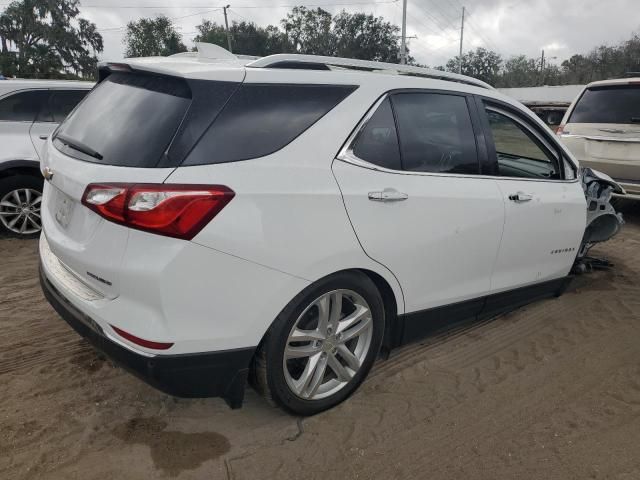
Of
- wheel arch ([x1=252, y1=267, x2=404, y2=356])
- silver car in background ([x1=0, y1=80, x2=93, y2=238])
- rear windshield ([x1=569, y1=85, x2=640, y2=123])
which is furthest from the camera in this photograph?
rear windshield ([x1=569, y1=85, x2=640, y2=123])

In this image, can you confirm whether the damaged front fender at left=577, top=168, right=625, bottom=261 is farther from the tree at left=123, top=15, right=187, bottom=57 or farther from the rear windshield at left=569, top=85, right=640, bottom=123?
the tree at left=123, top=15, right=187, bottom=57

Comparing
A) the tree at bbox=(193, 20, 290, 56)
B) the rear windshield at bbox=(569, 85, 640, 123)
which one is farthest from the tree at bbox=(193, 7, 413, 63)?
the rear windshield at bbox=(569, 85, 640, 123)

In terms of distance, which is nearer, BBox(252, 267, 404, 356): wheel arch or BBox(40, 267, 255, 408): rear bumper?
BBox(40, 267, 255, 408): rear bumper

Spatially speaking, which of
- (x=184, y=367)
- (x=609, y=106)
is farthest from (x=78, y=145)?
(x=609, y=106)

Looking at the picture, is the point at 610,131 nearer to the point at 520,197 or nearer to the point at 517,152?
the point at 517,152

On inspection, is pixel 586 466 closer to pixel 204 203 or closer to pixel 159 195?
pixel 204 203

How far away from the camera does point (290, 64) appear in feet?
8.30

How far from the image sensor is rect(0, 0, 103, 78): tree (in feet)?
163

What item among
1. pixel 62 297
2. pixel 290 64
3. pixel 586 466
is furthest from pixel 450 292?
pixel 62 297

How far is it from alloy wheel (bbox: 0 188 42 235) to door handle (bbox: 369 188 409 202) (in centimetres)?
439

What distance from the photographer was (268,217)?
2.18m

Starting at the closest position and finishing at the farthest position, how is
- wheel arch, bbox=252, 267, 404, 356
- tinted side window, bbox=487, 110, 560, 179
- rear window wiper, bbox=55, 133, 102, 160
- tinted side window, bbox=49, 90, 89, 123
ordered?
rear window wiper, bbox=55, 133, 102, 160 → wheel arch, bbox=252, 267, 404, 356 → tinted side window, bbox=487, 110, 560, 179 → tinted side window, bbox=49, 90, 89, 123

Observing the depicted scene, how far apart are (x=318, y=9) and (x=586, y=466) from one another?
67.7 metres

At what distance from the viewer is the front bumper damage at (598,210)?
14.2 ft
